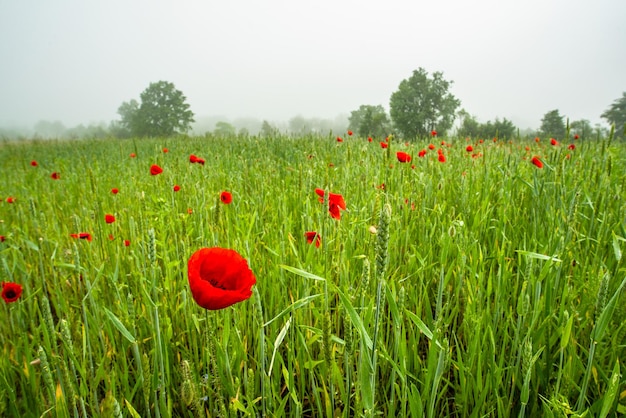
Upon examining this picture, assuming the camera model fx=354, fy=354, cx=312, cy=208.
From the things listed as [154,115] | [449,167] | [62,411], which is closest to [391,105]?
[154,115]

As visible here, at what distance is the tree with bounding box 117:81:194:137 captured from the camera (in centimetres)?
5322

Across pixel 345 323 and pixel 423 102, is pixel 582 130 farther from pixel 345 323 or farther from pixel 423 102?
pixel 423 102

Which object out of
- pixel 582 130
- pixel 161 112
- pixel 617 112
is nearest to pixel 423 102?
pixel 617 112

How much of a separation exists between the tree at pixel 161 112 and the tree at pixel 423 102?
103 feet

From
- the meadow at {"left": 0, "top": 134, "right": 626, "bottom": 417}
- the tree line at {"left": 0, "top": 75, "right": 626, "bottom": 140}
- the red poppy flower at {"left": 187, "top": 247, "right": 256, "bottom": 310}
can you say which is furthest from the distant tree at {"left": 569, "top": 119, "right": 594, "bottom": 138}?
the tree line at {"left": 0, "top": 75, "right": 626, "bottom": 140}

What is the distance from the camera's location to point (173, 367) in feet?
4.11

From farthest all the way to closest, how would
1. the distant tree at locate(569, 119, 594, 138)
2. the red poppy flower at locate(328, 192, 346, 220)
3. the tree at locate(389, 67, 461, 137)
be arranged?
the tree at locate(389, 67, 461, 137) → the distant tree at locate(569, 119, 594, 138) → the red poppy flower at locate(328, 192, 346, 220)

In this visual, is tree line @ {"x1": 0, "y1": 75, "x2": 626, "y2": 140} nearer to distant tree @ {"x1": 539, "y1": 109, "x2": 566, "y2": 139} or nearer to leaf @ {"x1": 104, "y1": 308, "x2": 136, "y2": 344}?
distant tree @ {"x1": 539, "y1": 109, "x2": 566, "y2": 139}

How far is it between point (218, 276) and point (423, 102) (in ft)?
180

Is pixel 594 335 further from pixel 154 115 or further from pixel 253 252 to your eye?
pixel 154 115

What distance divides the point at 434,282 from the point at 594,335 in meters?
0.85

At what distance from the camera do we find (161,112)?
5453 cm

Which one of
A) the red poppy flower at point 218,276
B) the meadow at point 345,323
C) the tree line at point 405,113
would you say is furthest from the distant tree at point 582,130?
the tree line at point 405,113

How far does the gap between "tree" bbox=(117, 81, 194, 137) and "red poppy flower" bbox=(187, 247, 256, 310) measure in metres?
55.4
